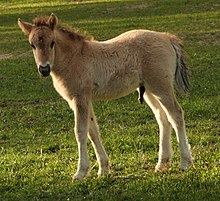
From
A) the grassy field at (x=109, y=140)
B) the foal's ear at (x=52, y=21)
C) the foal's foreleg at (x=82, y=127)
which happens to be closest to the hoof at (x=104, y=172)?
the grassy field at (x=109, y=140)

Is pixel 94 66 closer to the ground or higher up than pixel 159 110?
higher up

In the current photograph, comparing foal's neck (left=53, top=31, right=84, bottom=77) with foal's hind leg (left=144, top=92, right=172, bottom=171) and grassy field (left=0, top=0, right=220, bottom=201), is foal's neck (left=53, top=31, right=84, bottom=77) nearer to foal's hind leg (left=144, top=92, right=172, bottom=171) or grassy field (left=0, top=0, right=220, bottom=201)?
foal's hind leg (left=144, top=92, right=172, bottom=171)

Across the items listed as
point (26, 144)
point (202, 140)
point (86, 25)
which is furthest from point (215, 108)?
point (86, 25)

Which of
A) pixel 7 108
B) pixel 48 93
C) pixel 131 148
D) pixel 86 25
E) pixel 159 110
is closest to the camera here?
pixel 159 110

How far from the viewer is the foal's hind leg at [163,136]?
8.81 m

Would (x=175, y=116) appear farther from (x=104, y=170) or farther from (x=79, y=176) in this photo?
(x=79, y=176)

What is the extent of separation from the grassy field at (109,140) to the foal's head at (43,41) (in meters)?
1.71

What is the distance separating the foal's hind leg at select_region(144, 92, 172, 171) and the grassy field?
17cm

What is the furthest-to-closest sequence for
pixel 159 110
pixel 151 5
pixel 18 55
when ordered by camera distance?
pixel 151 5 → pixel 18 55 → pixel 159 110

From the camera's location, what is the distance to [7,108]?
15.9m

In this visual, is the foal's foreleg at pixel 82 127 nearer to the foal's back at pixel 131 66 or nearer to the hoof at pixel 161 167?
the foal's back at pixel 131 66

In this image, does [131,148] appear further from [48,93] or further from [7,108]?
[48,93]

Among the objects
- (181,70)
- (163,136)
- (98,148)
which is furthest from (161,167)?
(181,70)

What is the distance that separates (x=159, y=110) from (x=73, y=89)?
150cm
